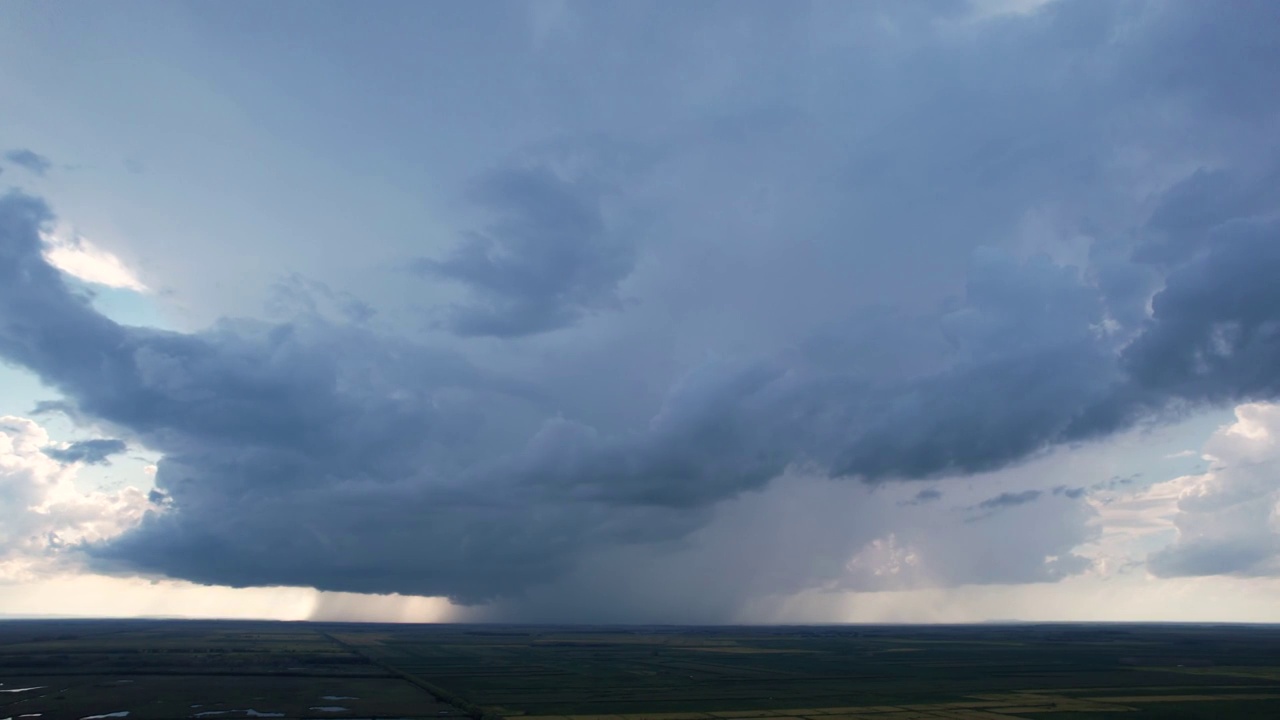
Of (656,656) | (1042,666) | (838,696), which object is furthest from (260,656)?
(1042,666)

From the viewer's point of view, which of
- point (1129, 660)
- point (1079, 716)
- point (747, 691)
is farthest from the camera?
point (1129, 660)

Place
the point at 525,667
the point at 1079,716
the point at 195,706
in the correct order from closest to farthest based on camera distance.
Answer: the point at 1079,716
the point at 195,706
the point at 525,667

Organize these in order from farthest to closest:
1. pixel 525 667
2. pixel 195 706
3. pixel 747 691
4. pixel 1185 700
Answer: pixel 525 667 → pixel 747 691 → pixel 1185 700 → pixel 195 706

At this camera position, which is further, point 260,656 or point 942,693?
point 260,656

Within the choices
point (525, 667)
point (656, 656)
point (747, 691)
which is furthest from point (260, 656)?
point (747, 691)

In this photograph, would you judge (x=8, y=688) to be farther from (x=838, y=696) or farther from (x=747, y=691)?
(x=838, y=696)

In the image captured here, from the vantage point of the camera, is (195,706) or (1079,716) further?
(195,706)

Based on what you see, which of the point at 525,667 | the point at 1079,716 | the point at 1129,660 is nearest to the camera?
the point at 1079,716

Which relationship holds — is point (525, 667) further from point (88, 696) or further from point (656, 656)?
point (88, 696)
